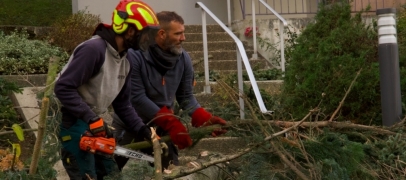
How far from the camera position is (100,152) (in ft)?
15.3

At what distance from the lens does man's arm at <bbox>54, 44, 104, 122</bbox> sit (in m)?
4.63

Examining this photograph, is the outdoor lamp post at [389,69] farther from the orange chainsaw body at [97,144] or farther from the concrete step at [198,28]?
the concrete step at [198,28]

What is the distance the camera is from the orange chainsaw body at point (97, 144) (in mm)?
4613

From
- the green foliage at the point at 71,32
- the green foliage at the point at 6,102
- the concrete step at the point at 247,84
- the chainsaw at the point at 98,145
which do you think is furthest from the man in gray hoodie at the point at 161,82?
the green foliage at the point at 71,32

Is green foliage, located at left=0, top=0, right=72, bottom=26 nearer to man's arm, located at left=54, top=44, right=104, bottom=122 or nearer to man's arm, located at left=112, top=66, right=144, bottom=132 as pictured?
man's arm, located at left=112, top=66, right=144, bottom=132

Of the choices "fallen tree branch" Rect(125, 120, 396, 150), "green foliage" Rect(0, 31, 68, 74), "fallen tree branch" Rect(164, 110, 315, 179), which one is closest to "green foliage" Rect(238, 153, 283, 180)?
"fallen tree branch" Rect(164, 110, 315, 179)

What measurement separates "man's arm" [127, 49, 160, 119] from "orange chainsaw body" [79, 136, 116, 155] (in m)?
0.85

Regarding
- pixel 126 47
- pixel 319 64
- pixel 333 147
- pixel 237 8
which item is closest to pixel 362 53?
pixel 319 64

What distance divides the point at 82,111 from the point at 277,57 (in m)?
6.54

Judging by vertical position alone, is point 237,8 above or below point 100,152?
above

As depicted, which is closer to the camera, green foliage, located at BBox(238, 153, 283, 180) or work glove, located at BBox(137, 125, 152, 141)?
green foliage, located at BBox(238, 153, 283, 180)

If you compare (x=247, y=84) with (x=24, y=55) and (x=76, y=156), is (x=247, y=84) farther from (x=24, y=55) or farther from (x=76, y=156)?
(x=76, y=156)

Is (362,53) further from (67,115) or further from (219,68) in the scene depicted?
(219,68)

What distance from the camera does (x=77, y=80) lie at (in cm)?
465
